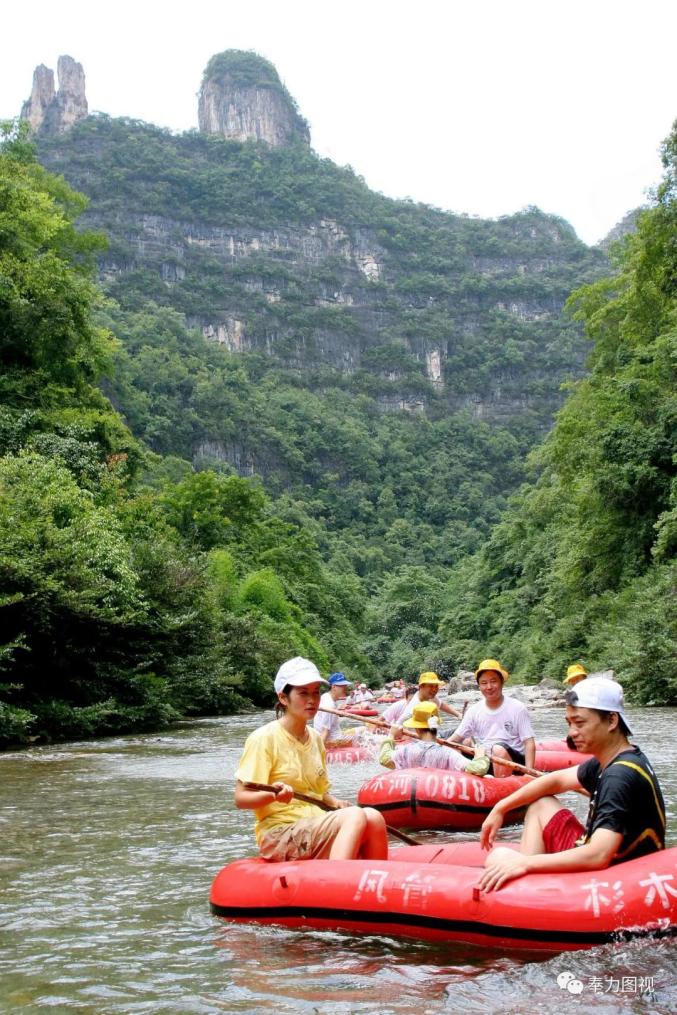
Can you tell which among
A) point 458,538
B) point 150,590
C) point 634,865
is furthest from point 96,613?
point 458,538

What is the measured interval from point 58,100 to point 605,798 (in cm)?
17522

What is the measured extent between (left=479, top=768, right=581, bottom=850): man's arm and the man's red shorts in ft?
0.42

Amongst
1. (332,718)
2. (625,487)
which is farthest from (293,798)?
(625,487)

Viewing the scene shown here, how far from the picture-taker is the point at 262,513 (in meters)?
61.7

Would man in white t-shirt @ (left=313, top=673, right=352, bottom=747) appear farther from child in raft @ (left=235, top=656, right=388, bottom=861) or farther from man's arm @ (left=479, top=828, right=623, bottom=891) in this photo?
man's arm @ (left=479, top=828, right=623, bottom=891)

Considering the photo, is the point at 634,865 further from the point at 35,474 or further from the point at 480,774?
the point at 35,474

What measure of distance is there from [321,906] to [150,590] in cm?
1463

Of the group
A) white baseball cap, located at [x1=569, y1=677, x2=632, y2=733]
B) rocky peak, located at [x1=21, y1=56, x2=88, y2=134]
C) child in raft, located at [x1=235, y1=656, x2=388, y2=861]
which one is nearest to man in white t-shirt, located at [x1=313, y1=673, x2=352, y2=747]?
child in raft, located at [x1=235, y1=656, x2=388, y2=861]

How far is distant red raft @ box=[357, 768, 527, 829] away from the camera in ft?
27.8

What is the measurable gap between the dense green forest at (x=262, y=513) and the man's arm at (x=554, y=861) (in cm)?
1060

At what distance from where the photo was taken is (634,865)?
460 cm

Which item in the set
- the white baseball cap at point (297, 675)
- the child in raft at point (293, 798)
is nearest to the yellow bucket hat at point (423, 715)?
the child in raft at point (293, 798)

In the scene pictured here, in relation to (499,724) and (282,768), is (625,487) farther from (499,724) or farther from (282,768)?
(282,768)

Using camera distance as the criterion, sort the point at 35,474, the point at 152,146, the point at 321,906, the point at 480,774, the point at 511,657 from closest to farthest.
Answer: the point at 321,906, the point at 480,774, the point at 35,474, the point at 511,657, the point at 152,146
